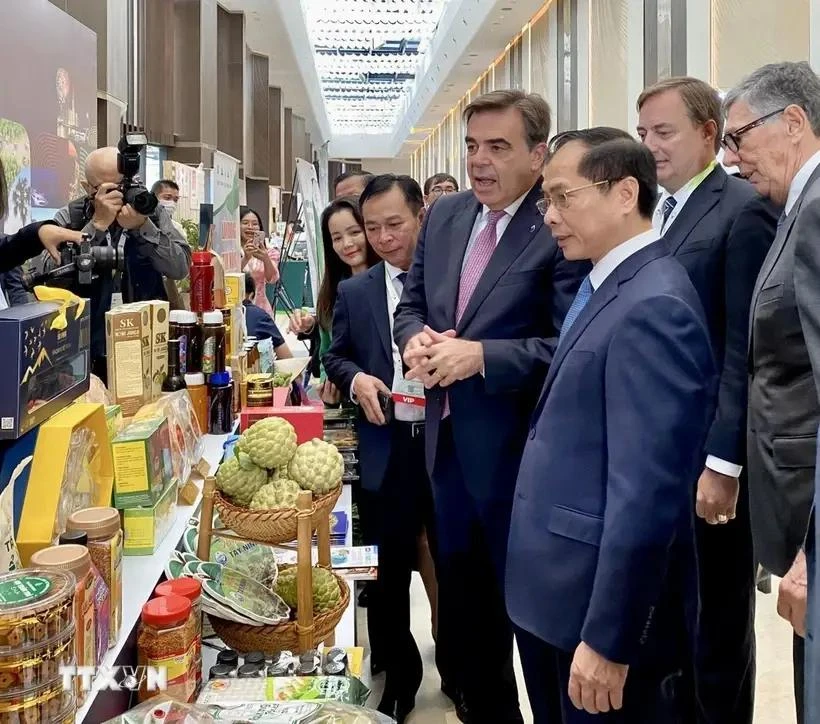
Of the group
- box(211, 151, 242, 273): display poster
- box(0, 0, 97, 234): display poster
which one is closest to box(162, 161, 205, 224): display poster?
box(0, 0, 97, 234): display poster

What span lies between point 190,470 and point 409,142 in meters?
21.3

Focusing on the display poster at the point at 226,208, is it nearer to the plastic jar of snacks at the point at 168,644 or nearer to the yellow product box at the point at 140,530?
the yellow product box at the point at 140,530

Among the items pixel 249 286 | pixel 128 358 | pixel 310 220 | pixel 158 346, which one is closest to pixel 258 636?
pixel 128 358

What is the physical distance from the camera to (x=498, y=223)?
2.04 meters

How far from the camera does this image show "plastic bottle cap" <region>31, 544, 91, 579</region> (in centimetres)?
107

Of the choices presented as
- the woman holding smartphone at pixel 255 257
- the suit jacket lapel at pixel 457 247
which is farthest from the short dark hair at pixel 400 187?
the woman holding smartphone at pixel 255 257

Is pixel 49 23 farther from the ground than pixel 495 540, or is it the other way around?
pixel 49 23

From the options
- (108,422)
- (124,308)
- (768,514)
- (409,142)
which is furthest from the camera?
(409,142)

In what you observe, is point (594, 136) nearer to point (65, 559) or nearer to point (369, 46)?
point (65, 559)

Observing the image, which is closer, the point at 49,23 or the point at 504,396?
the point at 504,396

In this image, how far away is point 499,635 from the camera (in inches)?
87.5

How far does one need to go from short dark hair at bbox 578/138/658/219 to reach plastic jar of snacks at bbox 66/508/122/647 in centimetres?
101

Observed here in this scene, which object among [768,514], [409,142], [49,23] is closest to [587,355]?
[768,514]

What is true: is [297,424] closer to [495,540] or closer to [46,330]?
[495,540]
